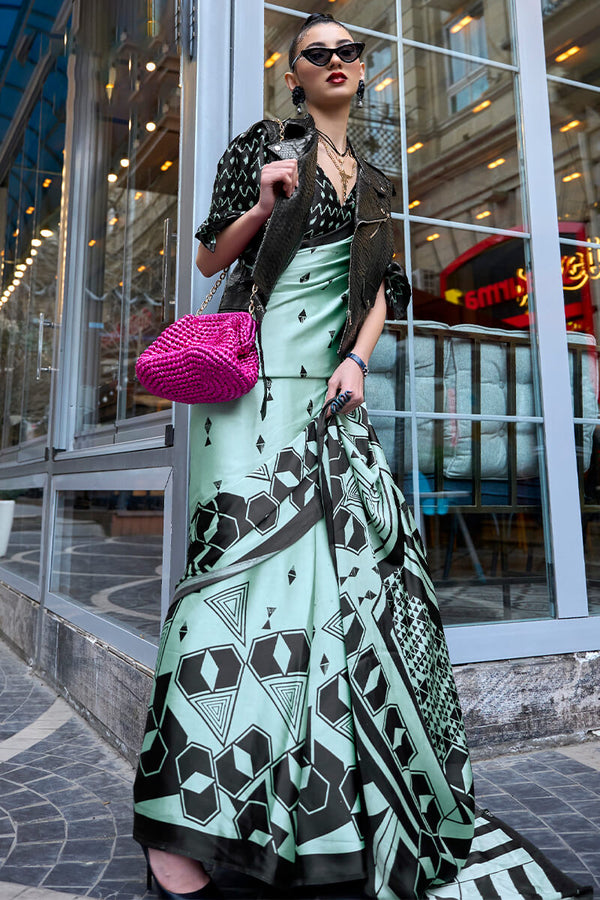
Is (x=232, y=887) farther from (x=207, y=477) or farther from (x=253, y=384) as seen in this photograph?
(x=253, y=384)

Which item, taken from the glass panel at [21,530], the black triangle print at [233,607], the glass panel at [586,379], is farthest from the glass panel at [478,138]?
the glass panel at [21,530]

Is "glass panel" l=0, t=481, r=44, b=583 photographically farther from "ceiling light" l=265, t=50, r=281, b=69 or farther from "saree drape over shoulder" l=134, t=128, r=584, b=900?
"saree drape over shoulder" l=134, t=128, r=584, b=900

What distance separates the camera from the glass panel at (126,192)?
3043mm

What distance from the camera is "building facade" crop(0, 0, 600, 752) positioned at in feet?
8.29

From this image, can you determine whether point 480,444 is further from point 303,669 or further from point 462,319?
point 303,669

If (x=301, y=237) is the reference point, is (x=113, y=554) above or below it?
below

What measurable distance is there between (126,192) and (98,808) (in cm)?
291

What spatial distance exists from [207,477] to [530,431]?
5.57ft

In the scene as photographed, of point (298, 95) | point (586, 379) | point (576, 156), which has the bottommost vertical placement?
point (586, 379)

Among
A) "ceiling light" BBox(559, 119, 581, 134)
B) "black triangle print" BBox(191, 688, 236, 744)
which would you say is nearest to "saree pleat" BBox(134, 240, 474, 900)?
"black triangle print" BBox(191, 688, 236, 744)

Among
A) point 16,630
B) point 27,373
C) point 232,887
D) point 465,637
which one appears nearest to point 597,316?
point 465,637

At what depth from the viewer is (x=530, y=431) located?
2.96 meters

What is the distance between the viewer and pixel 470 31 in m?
3.13

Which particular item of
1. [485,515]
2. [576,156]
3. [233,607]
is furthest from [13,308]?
[233,607]
